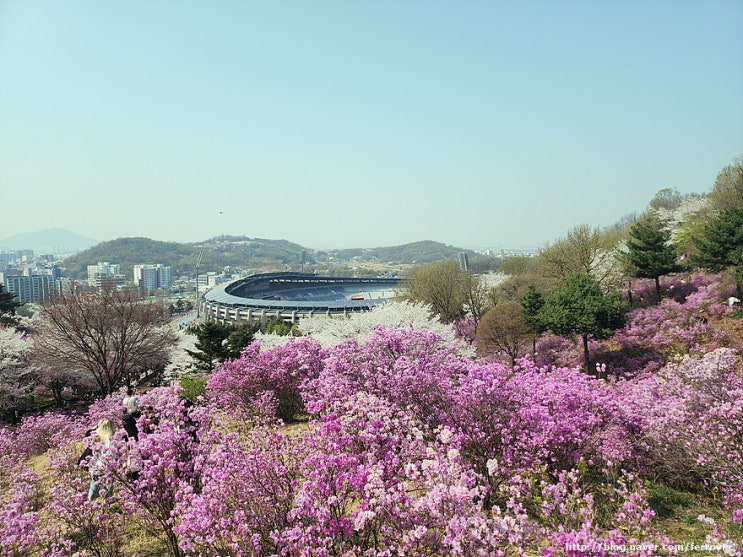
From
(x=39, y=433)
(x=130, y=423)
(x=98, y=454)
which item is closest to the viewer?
(x=98, y=454)

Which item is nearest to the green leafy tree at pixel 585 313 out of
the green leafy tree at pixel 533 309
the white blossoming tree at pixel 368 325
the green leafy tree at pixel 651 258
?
the green leafy tree at pixel 533 309

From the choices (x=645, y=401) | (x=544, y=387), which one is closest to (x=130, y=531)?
(x=544, y=387)

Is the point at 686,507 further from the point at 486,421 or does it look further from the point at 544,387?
the point at 486,421

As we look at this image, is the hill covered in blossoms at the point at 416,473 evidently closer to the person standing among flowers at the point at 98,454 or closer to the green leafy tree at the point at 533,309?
the person standing among flowers at the point at 98,454

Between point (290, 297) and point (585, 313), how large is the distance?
9007cm

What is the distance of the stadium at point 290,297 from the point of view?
212 ft

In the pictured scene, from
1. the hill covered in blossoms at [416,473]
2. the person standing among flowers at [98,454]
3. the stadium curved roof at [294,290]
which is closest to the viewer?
the hill covered in blossoms at [416,473]

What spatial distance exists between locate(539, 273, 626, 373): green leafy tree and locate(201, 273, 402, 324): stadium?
20.3 m

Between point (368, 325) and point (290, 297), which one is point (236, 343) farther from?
point (290, 297)

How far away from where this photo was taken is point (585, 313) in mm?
19422

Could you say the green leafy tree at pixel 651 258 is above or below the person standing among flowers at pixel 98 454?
above

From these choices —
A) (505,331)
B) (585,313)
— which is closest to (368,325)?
(505,331)

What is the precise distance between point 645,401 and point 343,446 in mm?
7202

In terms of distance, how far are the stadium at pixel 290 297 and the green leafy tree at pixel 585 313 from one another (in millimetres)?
20300
